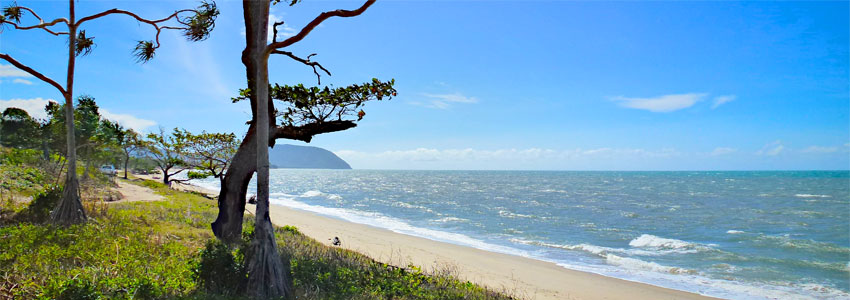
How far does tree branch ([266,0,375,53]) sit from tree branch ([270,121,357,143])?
2.56 m

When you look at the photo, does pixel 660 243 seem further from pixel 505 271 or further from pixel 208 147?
pixel 208 147

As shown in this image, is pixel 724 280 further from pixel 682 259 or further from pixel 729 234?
pixel 729 234

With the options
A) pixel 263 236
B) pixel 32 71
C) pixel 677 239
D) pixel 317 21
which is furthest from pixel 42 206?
pixel 677 239

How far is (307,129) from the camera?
29.4ft

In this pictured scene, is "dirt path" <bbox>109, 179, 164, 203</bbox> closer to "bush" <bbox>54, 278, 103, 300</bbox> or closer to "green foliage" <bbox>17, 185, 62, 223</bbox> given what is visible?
"green foliage" <bbox>17, 185, 62, 223</bbox>

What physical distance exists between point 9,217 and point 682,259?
22532mm

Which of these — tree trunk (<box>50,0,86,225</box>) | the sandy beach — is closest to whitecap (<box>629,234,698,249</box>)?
the sandy beach

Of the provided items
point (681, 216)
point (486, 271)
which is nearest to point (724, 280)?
point (486, 271)

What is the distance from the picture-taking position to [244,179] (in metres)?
8.77

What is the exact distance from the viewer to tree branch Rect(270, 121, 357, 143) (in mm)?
8906

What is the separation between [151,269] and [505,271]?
10964 mm

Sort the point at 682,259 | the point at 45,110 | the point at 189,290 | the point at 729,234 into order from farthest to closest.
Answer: the point at 45,110 → the point at 729,234 → the point at 682,259 → the point at 189,290

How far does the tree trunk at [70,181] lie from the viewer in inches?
359

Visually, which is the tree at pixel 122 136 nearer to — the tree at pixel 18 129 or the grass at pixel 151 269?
the tree at pixel 18 129
